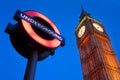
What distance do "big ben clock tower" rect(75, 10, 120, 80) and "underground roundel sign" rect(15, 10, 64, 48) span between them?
2860 cm

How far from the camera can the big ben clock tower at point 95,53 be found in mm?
35531

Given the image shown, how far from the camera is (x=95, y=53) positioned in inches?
1521

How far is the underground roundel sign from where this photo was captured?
5898 millimetres

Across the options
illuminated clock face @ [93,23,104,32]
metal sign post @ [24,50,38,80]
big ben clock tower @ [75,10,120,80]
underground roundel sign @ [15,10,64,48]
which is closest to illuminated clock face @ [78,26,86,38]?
big ben clock tower @ [75,10,120,80]

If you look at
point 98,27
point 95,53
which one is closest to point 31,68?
point 95,53

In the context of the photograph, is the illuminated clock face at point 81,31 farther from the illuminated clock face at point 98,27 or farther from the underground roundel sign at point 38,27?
the underground roundel sign at point 38,27

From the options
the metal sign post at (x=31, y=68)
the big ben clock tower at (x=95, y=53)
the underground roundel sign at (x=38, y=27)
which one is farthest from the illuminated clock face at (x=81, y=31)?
the metal sign post at (x=31, y=68)

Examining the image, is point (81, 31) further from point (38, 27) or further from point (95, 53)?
point (38, 27)

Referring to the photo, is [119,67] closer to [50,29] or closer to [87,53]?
[87,53]

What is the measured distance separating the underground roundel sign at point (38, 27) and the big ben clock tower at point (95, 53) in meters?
28.6

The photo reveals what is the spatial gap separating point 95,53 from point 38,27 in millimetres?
33348

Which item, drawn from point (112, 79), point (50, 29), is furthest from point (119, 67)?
point (50, 29)

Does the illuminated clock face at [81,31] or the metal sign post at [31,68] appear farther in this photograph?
the illuminated clock face at [81,31]

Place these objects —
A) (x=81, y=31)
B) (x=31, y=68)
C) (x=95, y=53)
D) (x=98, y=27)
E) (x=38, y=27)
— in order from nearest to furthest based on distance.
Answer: (x=31, y=68), (x=38, y=27), (x=95, y=53), (x=98, y=27), (x=81, y=31)
